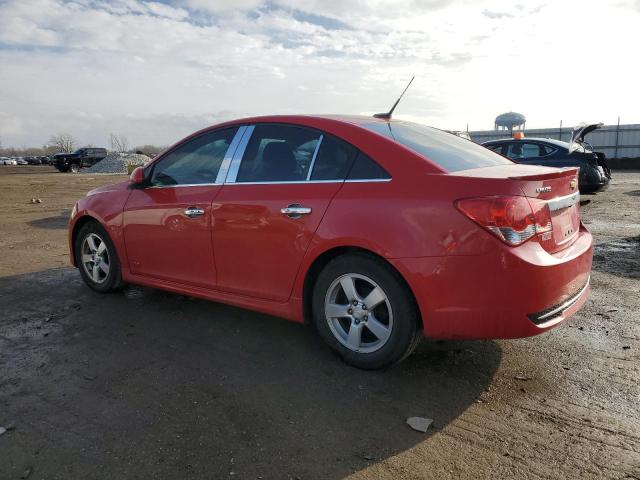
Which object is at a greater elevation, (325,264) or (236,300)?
(325,264)

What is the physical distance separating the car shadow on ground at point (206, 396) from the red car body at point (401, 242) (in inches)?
14.9

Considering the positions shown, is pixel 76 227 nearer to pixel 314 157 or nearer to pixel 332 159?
pixel 314 157

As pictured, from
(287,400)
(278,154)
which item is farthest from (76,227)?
(287,400)

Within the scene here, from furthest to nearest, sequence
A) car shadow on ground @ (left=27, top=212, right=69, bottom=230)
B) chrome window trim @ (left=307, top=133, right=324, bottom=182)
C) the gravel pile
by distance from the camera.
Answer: the gravel pile, car shadow on ground @ (left=27, top=212, right=69, bottom=230), chrome window trim @ (left=307, top=133, right=324, bottom=182)

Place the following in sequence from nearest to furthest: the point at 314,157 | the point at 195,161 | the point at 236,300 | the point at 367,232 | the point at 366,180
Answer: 1. the point at 367,232
2. the point at 366,180
3. the point at 314,157
4. the point at 236,300
5. the point at 195,161

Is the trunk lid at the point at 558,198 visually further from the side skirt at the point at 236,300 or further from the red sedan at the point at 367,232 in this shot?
the side skirt at the point at 236,300

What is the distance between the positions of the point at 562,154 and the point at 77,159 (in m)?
37.0

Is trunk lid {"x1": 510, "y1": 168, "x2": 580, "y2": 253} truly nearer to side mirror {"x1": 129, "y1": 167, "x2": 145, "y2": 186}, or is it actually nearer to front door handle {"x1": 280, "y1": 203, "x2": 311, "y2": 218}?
front door handle {"x1": 280, "y1": 203, "x2": 311, "y2": 218}

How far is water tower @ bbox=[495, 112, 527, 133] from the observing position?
36.3m

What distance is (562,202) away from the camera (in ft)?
10.5

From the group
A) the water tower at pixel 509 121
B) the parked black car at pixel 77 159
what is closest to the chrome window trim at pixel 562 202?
the water tower at pixel 509 121

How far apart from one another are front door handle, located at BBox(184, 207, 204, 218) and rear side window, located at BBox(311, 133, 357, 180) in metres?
1.05

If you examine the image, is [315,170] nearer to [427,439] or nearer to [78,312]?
[427,439]

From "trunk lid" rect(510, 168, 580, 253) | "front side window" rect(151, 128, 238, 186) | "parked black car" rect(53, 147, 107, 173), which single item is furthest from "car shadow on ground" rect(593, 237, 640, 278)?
"parked black car" rect(53, 147, 107, 173)
